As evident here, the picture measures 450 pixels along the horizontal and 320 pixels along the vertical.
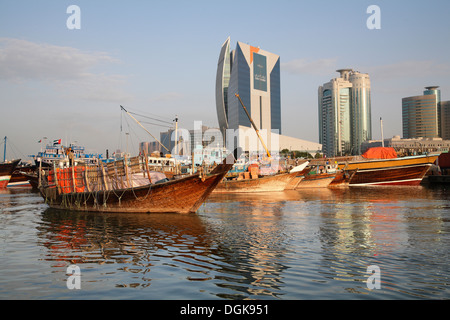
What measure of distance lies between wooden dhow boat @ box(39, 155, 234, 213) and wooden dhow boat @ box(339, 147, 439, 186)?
43.7 meters

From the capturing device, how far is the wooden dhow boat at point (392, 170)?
56603 mm

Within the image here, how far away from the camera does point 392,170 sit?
57.8 m

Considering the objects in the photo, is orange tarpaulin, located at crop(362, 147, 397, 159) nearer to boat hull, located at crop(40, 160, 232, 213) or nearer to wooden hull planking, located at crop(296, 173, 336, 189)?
wooden hull planking, located at crop(296, 173, 336, 189)

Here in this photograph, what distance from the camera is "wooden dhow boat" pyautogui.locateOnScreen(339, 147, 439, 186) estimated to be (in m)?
56.6

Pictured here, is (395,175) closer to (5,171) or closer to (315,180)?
(315,180)

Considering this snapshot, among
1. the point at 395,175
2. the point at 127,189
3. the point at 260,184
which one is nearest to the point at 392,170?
the point at 395,175

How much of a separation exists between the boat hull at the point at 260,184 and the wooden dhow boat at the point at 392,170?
68.0ft

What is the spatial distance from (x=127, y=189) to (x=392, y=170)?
4782cm

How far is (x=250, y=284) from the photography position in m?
8.55

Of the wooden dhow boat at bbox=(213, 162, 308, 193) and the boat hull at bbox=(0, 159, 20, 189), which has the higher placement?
the boat hull at bbox=(0, 159, 20, 189)

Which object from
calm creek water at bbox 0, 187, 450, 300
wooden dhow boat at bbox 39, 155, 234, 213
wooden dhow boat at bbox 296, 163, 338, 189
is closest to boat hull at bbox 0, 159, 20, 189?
wooden dhow boat at bbox 39, 155, 234, 213

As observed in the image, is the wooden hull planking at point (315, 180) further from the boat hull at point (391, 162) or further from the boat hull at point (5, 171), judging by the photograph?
the boat hull at point (5, 171)

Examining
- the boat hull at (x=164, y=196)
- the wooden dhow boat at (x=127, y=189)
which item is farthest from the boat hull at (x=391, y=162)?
the boat hull at (x=164, y=196)
